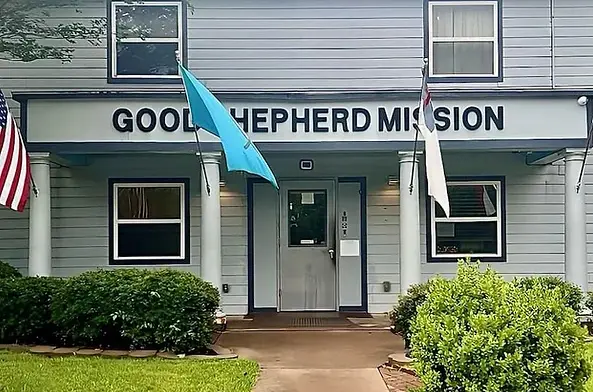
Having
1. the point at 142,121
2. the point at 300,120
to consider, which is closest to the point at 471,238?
the point at 300,120

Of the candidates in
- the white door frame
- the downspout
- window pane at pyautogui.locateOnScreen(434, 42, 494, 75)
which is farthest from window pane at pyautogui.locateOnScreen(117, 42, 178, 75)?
the downspout

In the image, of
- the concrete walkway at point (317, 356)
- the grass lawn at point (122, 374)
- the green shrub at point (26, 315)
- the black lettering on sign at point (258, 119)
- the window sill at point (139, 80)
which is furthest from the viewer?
the window sill at point (139, 80)

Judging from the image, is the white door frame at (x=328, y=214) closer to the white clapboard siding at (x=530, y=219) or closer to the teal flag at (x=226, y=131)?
the white clapboard siding at (x=530, y=219)

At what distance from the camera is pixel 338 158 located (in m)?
11.4

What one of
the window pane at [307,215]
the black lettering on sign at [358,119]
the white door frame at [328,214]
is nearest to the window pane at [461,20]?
the black lettering on sign at [358,119]

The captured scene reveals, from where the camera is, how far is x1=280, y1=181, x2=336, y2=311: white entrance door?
1149 centimetres

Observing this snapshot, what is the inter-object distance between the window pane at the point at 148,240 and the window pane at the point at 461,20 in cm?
553

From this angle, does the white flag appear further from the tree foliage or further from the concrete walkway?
the tree foliage

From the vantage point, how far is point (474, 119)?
9.60 metres

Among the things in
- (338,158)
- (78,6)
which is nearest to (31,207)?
(78,6)

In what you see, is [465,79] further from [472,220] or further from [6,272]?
[6,272]

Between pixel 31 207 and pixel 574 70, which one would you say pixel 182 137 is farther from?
pixel 574 70

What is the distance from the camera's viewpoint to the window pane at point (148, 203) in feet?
37.2

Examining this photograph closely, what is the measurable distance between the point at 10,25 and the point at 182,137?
301cm
